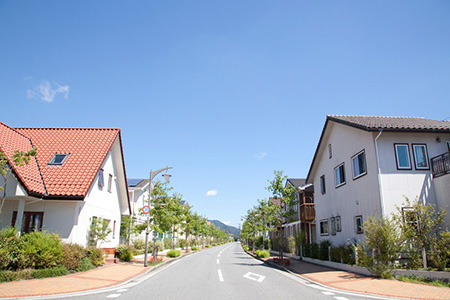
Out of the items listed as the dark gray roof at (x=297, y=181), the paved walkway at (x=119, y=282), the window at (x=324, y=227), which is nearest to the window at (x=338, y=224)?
the window at (x=324, y=227)

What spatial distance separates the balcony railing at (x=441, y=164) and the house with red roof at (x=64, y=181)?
57.4 feet

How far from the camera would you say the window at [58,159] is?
18.8 metres

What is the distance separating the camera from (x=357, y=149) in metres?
18.6

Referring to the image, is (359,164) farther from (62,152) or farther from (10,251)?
(62,152)

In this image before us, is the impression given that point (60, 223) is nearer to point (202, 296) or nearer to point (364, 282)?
point (202, 296)

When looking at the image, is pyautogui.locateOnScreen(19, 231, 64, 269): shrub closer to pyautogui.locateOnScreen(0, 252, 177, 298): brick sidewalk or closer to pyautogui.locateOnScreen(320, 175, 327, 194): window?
pyautogui.locateOnScreen(0, 252, 177, 298): brick sidewalk

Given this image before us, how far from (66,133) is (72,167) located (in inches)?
201

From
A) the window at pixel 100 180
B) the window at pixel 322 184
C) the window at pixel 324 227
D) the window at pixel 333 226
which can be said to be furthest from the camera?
the window at pixel 322 184

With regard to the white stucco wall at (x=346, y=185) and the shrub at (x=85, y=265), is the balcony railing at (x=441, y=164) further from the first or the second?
the shrub at (x=85, y=265)

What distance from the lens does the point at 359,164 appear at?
18.5m

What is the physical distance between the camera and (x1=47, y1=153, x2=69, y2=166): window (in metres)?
18.8

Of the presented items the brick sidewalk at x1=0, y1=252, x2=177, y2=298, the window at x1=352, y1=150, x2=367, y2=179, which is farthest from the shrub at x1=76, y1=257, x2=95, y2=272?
the window at x1=352, y1=150, x2=367, y2=179

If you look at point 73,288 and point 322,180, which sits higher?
point 322,180

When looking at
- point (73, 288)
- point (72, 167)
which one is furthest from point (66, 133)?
point (73, 288)
